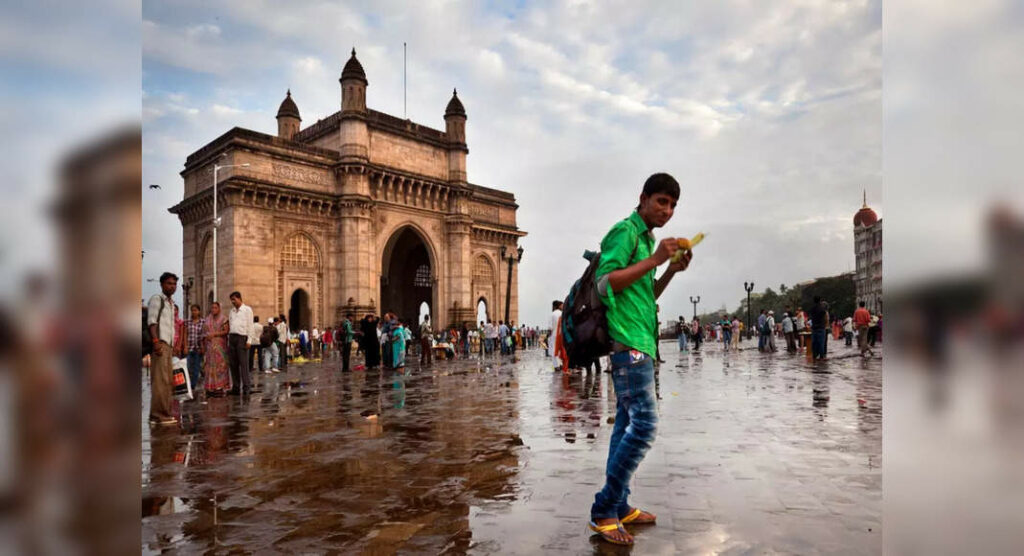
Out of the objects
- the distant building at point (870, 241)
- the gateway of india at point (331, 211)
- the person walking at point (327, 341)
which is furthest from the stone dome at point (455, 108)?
the distant building at point (870, 241)

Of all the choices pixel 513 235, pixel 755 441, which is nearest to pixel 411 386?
pixel 755 441

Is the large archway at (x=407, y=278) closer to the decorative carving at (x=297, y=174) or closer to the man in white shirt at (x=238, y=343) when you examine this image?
the decorative carving at (x=297, y=174)

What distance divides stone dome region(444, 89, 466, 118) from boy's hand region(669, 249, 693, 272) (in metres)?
37.1

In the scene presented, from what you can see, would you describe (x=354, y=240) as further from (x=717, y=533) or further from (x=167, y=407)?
(x=717, y=533)

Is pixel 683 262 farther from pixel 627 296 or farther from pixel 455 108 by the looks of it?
pixel 455 108

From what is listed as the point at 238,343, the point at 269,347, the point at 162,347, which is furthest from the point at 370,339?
the point at 162,347

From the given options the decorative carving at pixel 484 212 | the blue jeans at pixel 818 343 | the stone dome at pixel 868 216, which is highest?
the decorative carving at pixel 484 212

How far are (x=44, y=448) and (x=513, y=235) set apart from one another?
4305 cm

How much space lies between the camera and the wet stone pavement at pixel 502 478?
317 centimetres

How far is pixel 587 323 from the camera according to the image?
135 inches

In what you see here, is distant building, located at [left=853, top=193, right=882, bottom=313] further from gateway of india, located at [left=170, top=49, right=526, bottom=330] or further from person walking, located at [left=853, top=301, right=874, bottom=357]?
gateway of india, located at [left=170, top=49, right=526, bottom=330]

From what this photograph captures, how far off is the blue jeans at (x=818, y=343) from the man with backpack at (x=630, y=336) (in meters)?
15.9

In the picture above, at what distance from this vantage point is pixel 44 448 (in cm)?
91

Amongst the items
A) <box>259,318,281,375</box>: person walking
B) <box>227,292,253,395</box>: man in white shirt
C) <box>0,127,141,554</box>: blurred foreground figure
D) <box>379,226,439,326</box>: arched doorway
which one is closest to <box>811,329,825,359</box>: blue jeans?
<box>227,292,253,395</box>: man in white shirt
